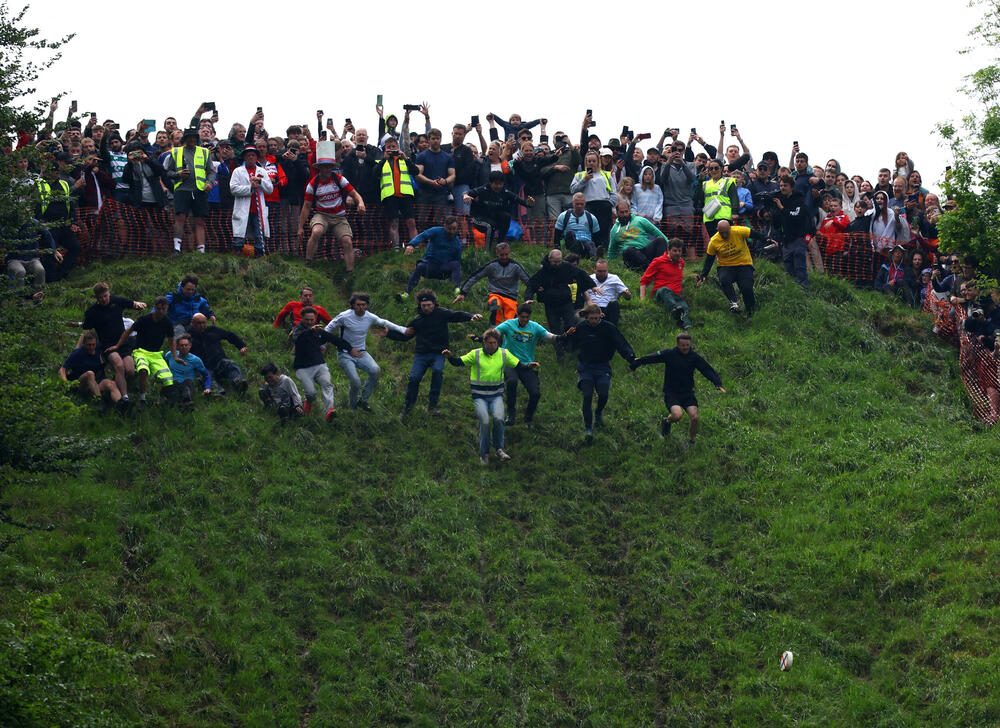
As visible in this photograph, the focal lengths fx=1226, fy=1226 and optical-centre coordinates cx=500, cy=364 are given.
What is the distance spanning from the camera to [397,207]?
25500mm

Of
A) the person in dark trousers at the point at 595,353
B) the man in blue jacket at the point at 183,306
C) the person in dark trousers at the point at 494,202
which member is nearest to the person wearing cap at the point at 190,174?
the man in blue jacket at the point at 183,306

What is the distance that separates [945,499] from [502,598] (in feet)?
22.4

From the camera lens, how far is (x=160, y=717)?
14.3 metres

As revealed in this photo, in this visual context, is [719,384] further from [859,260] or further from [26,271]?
[26,271]

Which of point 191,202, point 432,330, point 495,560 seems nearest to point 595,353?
point 432,330

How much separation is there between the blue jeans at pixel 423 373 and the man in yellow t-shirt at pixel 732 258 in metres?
6.59

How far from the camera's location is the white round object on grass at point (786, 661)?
51.3 ft

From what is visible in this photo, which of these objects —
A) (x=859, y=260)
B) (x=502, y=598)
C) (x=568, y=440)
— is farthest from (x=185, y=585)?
(x=859, y=260)

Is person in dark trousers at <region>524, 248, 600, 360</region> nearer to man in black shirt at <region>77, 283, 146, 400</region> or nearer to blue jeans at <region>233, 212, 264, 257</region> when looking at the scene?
blue jeans at <region>233, 212, 264, 257</region>

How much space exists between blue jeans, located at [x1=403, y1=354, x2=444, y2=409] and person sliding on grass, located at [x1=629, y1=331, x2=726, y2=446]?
3.22 meters

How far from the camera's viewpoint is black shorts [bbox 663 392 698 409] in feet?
64.4

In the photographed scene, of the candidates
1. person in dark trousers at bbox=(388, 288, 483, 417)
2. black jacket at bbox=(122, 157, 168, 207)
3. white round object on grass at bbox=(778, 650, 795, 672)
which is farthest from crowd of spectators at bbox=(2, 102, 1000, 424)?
white round object on grass at bbox=(778, 650, 795, 672)

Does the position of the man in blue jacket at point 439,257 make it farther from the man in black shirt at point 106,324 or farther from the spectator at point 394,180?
the man in black shirt at point 106,324

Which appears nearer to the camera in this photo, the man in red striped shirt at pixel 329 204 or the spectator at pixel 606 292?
the spectator at pixel 606 292
